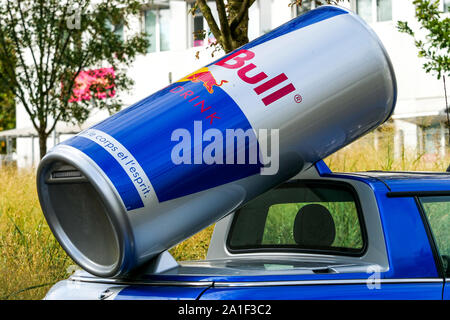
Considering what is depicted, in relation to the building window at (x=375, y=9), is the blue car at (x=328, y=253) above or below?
below

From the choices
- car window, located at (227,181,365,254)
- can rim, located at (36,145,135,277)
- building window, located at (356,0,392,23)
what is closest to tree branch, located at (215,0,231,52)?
car window, located at (227,181,365,254)

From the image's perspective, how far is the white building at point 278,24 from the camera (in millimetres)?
18250

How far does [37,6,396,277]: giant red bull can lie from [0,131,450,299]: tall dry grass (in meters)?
1.59

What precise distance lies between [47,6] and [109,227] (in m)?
10.5

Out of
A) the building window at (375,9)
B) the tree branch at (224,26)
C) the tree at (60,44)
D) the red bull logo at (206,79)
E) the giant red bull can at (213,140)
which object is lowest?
the giant red bull can at (213,140)

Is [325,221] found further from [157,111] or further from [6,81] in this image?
[6,81]

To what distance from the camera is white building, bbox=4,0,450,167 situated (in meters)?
18.2

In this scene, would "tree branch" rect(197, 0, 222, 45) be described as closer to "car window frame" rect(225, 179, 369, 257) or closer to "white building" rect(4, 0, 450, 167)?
"car window frame" rect(225, 179, 369, 257)

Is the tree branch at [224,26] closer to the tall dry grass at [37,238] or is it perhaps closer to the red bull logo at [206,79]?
the tall dry grass at [37,238]

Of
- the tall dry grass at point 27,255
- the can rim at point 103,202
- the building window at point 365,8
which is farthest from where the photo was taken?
the building window at point 365,8

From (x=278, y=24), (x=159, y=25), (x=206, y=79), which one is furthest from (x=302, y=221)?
(x=159, y=25)

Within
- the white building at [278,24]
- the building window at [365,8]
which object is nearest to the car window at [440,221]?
the white building at [278,24]

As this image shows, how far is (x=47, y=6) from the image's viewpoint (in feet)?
42.6
